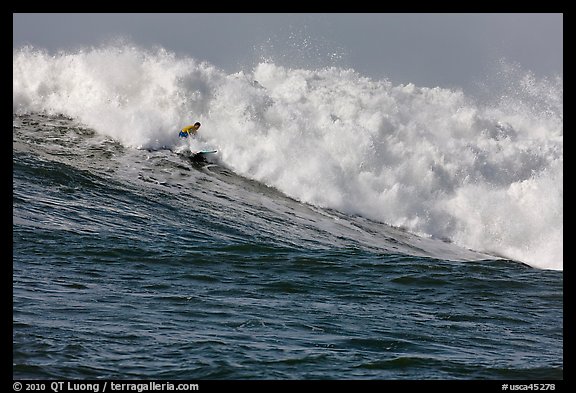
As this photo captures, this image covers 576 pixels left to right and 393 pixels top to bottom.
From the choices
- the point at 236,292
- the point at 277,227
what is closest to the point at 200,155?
the point at 277,227

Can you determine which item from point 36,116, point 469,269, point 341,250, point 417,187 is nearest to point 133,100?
point 36,116

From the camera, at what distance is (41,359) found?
7113mm

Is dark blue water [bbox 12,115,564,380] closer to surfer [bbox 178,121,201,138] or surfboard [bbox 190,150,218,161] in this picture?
surfboard [bbox 190,150,218,161]

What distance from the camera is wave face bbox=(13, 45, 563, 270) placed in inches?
823

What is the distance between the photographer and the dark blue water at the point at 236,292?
302 inches

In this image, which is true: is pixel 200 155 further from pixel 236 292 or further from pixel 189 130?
pixel 236 292

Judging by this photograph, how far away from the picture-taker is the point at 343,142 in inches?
938

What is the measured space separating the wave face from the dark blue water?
201 centimetres

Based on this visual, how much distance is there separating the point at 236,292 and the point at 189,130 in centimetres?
1322

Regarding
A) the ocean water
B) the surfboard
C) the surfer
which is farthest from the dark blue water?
the surfer

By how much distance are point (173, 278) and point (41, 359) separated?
4.09 m

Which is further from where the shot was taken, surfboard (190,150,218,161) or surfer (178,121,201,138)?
surfer (178,121,201,138)

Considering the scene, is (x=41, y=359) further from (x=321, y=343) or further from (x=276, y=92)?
(x=276, y=92)

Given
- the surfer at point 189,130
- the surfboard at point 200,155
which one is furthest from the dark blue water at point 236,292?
the surfer at point 189,130
